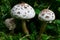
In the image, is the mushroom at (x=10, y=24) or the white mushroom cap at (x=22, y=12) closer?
the white mushroom cap at (x=22, y=12)

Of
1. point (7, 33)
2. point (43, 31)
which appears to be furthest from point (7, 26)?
point (43, 31)

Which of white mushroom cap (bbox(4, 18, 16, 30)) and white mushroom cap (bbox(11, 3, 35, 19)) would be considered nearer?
white mushroom cap (bbox(11, 3, 35, 19))

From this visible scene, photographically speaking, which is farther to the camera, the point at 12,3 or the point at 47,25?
the point at 12,3

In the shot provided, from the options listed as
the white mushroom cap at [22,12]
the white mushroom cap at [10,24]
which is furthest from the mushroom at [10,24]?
the white mushroom cap at [22,12]

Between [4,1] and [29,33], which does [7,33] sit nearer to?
[29,33]

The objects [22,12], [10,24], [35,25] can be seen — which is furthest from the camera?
[35,25]

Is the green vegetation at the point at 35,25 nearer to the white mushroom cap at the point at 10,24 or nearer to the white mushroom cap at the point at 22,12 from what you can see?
the white mushroom cap at the point at 10,24

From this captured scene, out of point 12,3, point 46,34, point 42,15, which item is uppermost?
point 12,3

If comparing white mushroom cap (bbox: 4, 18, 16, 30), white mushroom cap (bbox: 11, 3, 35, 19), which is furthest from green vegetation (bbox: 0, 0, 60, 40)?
white mushroom cap (bbox: 11, 3, 35, 19)

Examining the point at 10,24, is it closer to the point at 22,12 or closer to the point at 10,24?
the point at 10,24

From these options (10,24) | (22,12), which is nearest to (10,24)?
(10,24)

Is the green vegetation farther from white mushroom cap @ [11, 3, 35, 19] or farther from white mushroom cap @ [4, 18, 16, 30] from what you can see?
white mushroom cap @ [11, 3, 35, 19]
